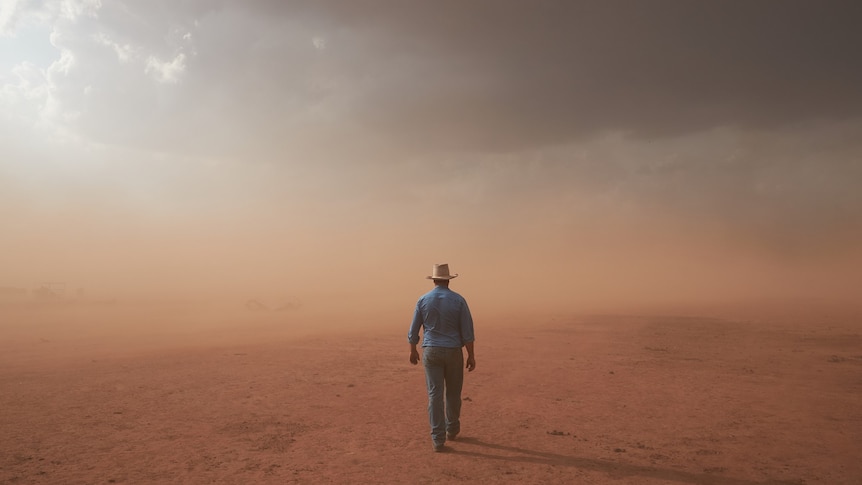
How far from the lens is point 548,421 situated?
8648mm

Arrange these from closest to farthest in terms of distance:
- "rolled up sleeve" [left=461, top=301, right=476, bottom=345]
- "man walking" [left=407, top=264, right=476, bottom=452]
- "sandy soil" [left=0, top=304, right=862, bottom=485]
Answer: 1. "sandy soil" [left=0, top=304, right=862, bottom=485]
2. "man walking" [left=407, top=264, right=476, bottom=452]
3. "rolled up sleeve" [left=461, top=301, right=476, bottom=345]

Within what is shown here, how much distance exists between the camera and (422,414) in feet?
29.9

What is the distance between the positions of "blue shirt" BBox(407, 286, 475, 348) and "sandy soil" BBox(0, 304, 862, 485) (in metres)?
1.44

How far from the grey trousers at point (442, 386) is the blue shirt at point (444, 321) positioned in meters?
0.12

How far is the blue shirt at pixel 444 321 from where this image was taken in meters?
7.33

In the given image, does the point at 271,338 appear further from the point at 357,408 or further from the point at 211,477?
the point at 211,477

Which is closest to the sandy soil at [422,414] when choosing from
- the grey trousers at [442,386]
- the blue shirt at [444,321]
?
the grey trousers at [442,386]

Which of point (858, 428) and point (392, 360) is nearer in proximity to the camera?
point (858, 428)

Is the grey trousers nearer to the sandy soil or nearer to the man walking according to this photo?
the man walking

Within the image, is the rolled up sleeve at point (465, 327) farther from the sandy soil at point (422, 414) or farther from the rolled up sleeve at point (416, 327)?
the sandy soil at point (422, 414)

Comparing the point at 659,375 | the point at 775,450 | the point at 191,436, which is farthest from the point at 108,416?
the point at 659,375

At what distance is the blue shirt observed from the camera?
7.33 m

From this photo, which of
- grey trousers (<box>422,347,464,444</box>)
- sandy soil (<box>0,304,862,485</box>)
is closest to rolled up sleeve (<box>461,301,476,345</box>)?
grey trousers (<box>422,347,464,444</box>)

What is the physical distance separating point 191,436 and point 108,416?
2209 millimetres
